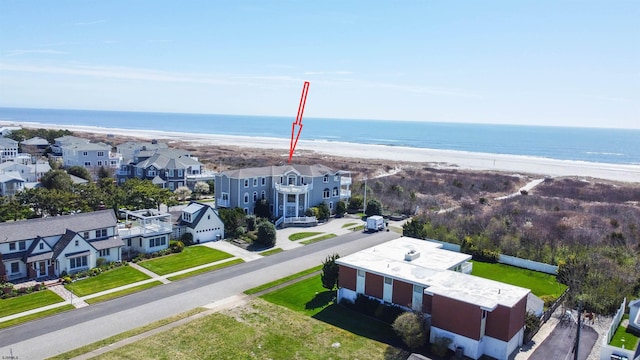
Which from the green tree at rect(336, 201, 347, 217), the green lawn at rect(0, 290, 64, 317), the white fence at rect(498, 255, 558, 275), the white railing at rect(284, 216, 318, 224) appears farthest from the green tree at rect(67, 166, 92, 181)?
the white fence at rect(498, 255, 558, 275)

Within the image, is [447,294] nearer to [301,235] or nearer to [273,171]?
[301,235]

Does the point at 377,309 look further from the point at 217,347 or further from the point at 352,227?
the point at 352,227

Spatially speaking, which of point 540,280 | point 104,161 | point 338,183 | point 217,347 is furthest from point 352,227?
point 104,161

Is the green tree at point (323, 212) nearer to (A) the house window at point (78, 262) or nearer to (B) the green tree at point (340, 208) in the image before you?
(B) the green tree at point (340, 208)

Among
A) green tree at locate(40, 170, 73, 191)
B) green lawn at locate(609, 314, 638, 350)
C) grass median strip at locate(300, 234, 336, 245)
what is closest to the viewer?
green lawn at locate(609, 314, 638, 350)

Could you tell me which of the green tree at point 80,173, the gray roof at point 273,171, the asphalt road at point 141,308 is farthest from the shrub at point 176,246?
the green tree at point 80,173

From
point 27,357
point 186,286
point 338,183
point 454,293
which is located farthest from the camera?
point 338,183

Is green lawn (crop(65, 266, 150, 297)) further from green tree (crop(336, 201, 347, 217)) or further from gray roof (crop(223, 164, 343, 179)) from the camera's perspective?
green tree (crop(336, 201, 347, 217))
